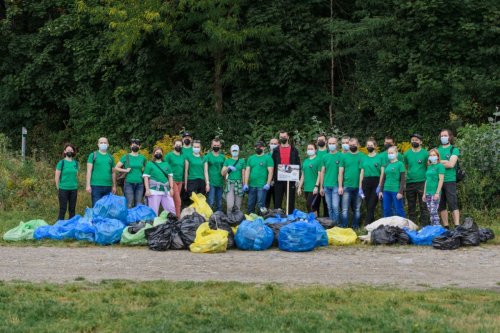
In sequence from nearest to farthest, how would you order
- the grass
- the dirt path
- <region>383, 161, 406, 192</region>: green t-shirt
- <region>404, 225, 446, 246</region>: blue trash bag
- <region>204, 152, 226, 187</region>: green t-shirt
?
the grass < the dirt path < <region>404, 225, 446, 246</region>: blue trash bag < <region>383, 161, 406, 192</region>: green t-shirt < <region>204, 152, 226, 187</region>: green t-shirt

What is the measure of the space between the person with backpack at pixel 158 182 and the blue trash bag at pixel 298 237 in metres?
3.17

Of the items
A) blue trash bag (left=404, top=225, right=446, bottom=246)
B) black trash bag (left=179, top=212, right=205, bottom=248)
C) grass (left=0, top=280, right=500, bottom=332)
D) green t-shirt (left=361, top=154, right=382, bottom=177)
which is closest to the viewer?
grass (left=0, top=280, right=500, bottom=332)

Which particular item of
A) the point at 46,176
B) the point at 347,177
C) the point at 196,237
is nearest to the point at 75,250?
the point at 196,237

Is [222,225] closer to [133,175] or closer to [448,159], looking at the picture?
[133,175]

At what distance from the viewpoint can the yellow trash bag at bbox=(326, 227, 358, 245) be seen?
1418 cm

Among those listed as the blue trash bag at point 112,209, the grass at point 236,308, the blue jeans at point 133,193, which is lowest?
the grass at point 236,308

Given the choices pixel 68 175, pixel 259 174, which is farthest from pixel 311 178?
pixel 68 175

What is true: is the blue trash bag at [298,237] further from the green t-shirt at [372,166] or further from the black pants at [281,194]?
the black pants at [281,194]

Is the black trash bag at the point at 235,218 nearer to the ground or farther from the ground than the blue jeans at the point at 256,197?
nearer to the ground

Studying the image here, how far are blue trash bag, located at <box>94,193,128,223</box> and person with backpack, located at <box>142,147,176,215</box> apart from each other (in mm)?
1134

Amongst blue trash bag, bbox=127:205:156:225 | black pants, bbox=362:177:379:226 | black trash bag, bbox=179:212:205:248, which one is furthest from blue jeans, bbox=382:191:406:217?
blue trash bag, bbox=127:205:156:225

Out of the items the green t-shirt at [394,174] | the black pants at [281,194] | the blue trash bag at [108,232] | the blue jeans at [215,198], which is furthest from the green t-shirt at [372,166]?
the blue trash bag at [108,232]

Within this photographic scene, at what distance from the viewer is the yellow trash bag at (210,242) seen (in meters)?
13.1

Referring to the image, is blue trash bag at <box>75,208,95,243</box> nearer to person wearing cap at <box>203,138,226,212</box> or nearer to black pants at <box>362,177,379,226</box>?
person wearing cap at <box>203,138,226,212</box>
